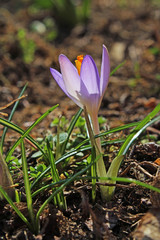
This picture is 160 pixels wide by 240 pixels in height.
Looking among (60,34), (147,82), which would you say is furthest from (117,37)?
(147,82)

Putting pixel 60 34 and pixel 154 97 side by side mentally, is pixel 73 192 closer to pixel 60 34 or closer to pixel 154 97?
pixel 154 97

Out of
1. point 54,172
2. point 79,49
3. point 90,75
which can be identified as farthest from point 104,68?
point 79,49

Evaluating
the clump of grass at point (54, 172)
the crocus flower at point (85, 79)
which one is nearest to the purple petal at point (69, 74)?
the crocus flower at point (85, 79)

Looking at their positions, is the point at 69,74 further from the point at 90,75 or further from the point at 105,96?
the point at 105,96

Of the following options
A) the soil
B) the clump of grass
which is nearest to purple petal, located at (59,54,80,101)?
the clump of grass

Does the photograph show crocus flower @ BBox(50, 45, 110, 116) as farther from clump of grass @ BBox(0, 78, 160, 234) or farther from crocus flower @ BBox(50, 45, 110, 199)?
clump of grass @ BBox(0, 78, 160, 234)

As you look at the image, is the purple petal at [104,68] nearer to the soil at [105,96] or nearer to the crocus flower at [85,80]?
the crocus flower at [85,80]
